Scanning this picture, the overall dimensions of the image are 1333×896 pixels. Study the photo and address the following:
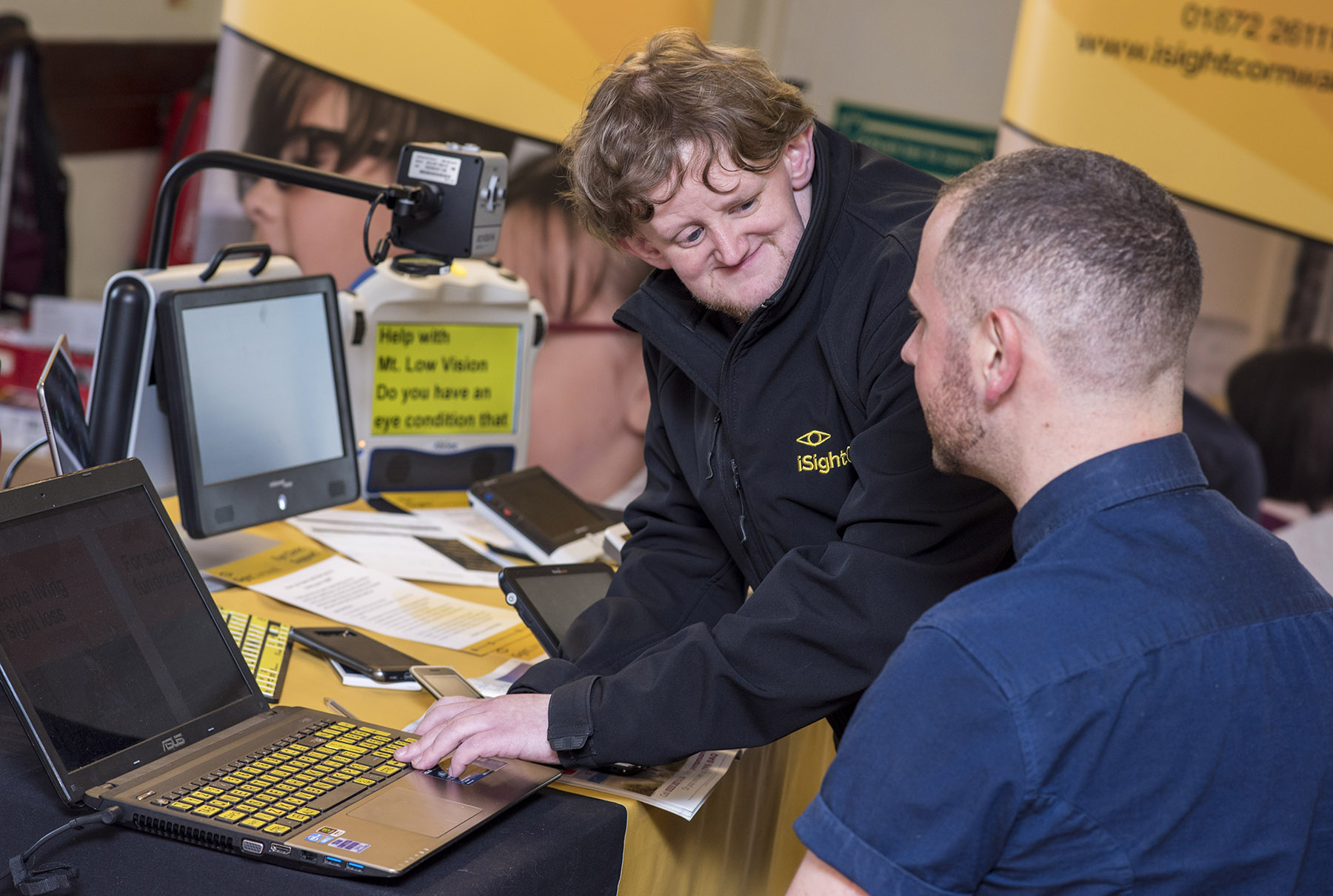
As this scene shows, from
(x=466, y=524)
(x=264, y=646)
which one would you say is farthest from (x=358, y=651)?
(x=466, y=524)

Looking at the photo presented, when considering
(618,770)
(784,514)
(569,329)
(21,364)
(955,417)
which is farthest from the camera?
(569,329)

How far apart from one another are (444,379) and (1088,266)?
5.17ft

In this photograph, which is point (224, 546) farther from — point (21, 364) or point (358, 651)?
point (21, 364)

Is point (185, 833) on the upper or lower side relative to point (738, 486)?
lower

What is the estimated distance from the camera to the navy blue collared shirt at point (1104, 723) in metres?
0.77

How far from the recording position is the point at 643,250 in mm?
1449

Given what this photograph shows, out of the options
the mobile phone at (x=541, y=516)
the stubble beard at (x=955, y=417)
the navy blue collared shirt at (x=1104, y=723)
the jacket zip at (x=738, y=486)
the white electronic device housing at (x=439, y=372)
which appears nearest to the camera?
the navy blue collared shirt at (x=1104, y=723)

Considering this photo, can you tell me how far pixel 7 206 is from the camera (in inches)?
169

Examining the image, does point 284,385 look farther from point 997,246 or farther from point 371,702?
point 997,246

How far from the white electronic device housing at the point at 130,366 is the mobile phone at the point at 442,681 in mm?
560

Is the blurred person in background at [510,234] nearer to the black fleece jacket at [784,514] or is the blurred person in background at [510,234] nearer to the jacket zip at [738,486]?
the black fleece jacket at [784,514]

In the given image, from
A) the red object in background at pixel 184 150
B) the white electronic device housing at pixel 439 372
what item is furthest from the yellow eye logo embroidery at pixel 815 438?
the red object in background at pixel 184 150

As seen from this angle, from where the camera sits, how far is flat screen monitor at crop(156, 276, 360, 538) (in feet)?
5.56

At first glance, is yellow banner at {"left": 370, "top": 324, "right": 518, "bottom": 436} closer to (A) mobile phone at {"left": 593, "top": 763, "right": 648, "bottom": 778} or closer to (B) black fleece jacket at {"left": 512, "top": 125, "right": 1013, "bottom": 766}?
(B) black fleece jacket at {"left": 512, "top": 125, "right": 1013, "bottom": 766}
